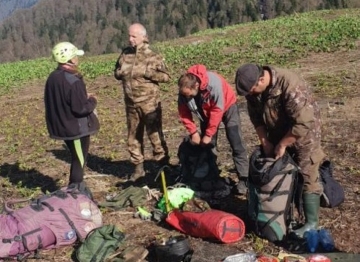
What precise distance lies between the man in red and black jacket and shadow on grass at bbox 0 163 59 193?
2685mm

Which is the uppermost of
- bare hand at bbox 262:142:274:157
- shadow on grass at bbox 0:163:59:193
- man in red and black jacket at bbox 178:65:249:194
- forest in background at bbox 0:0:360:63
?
forest in background at bbox 0:0:360:63

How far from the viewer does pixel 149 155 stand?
9.45 metres

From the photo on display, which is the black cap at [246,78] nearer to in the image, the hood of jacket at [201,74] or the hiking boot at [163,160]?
the hood of jacket at [201,74]

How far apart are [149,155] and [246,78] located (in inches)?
170

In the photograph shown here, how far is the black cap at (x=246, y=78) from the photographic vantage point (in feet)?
17.7

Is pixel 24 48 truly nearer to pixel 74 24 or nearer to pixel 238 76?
→ pixel 74 24

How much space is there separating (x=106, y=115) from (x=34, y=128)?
171cm

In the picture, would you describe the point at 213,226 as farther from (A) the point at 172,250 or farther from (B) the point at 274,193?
(B) the point at 274,193

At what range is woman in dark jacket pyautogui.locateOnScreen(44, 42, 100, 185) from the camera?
676 cm

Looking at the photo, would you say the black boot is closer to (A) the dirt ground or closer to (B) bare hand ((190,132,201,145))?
(A) the dirt ground

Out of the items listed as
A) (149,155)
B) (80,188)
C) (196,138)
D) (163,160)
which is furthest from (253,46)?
(80,188)

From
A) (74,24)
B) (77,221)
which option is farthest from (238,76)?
(74,24)

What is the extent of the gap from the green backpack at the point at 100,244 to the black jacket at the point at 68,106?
135 cm

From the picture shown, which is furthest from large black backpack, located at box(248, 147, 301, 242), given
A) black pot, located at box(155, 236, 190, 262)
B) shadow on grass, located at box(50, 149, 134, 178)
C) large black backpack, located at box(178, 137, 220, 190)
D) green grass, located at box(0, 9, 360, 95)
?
green grass, located at box(0, 9, 360, 95)
